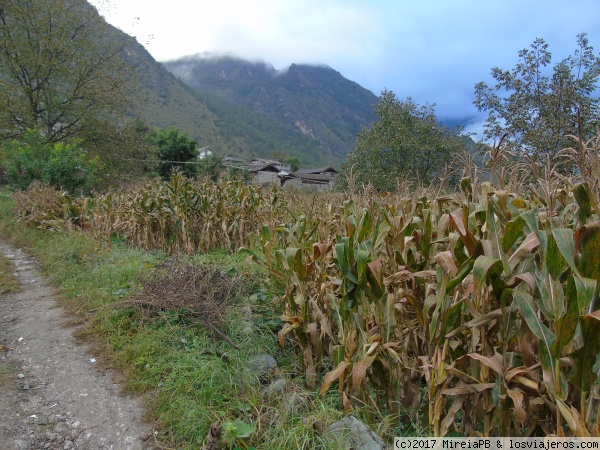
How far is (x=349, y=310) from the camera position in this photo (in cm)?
254

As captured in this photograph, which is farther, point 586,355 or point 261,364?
point 261,364

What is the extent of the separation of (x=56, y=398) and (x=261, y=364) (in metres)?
1.53

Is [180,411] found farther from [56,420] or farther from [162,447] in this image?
[56,420]

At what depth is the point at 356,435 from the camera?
2045 millimetres

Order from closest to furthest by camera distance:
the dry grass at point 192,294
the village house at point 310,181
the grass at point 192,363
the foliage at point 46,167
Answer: the grass at point 192,363
the dry grass at point 192,294
the village house at point 310,181
the foliage at point 46,167

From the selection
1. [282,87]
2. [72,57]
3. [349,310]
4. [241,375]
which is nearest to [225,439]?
[241,375]

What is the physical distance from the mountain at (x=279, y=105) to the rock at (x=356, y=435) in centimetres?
6806

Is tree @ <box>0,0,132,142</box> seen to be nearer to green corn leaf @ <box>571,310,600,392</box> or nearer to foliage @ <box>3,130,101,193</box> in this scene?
foliage @ <box>3,130,101,193</box>

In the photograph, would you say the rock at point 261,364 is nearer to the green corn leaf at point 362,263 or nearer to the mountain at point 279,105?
the green corn leaf at point 362,263

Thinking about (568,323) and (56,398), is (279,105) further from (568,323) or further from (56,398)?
(568,323)

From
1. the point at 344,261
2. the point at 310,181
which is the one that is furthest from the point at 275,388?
the point at 310,181

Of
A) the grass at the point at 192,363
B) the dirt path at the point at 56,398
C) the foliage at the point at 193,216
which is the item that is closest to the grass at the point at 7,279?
the grass at the point at 192,363

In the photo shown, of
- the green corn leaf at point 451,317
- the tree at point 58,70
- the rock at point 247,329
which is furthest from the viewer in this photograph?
the tree at point 58,70

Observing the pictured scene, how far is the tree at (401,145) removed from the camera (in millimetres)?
19875
